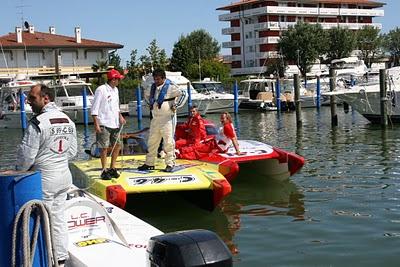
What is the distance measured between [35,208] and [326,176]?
9636 millimetres

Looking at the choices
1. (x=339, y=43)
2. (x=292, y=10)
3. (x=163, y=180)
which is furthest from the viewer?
(x=292, y=10)

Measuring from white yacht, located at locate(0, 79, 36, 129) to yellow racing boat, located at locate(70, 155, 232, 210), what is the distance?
82.7ft

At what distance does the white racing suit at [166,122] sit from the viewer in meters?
10.7

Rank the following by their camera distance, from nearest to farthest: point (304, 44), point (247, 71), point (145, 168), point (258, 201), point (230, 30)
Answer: point (145, 168) < point (258, 201) < point (304, 44) < point (247, 71) < point (230, 30)

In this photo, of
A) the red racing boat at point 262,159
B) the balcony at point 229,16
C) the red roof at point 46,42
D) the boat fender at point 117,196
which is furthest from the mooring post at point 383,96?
the balcony at point 229,16

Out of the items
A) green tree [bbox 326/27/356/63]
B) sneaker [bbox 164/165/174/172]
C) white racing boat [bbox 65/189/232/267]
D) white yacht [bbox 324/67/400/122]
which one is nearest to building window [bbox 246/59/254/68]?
green tree [bbox 326/27/356/63]

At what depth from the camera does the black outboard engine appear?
13.5ft

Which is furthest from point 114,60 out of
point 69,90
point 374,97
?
point 374,97

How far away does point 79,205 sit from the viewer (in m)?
7.18

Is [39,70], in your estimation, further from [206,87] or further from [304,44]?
[304,44]

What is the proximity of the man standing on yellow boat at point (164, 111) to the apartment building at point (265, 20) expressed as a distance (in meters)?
76.1

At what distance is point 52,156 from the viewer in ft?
18.7

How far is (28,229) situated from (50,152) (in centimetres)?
103

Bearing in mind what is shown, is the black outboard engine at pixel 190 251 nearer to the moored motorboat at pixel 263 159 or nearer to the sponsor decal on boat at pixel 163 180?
the sponsor decal on boat at pixel 163 180
